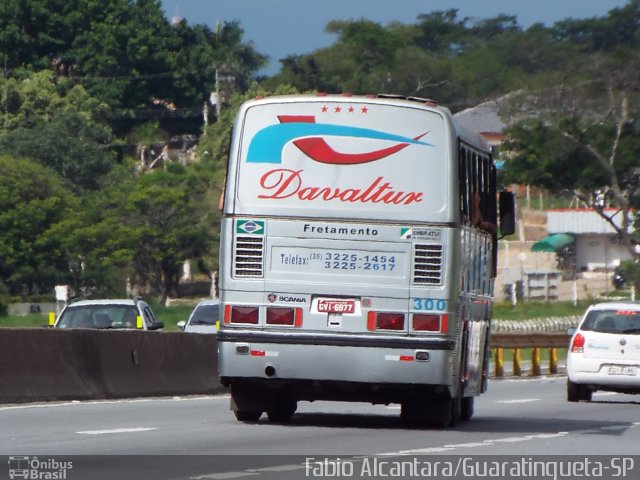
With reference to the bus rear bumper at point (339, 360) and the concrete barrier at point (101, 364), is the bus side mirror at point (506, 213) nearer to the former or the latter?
the bus rear bumper at point (339, 360)

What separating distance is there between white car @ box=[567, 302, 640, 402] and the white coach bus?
9329 millimetres

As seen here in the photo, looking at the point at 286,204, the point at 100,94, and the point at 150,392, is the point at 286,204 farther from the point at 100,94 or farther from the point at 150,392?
the point at 100,94

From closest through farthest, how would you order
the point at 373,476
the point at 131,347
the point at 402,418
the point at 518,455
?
the point at 373,476, the point at 518,455, the point at 402,418, the point at 131,347

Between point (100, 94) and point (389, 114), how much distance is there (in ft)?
285

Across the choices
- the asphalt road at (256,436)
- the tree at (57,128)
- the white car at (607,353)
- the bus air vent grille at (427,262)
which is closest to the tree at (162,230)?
the tree at (57,128)

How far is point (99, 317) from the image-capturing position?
28469 millimetres

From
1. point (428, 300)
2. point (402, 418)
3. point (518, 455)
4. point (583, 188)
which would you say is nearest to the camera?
point (518, 455)

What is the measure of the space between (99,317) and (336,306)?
1226 cm

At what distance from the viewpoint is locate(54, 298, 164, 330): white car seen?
1109 inches

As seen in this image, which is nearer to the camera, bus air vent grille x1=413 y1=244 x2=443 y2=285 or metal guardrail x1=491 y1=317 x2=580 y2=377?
bus air vent grille x1=413 y1=244 x2=443 y2=285

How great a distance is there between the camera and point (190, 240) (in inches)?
3071

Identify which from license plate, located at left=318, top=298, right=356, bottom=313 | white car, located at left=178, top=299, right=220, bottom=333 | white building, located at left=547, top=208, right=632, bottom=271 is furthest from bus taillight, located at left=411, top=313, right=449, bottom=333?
white building, located at left=547, top=208, right=632, bottom=271

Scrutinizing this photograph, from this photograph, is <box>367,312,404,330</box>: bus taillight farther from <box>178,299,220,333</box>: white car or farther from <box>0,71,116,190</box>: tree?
<box>0,71,116,190</box>: tree

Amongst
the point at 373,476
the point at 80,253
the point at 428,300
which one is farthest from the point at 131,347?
the point at 80,253
